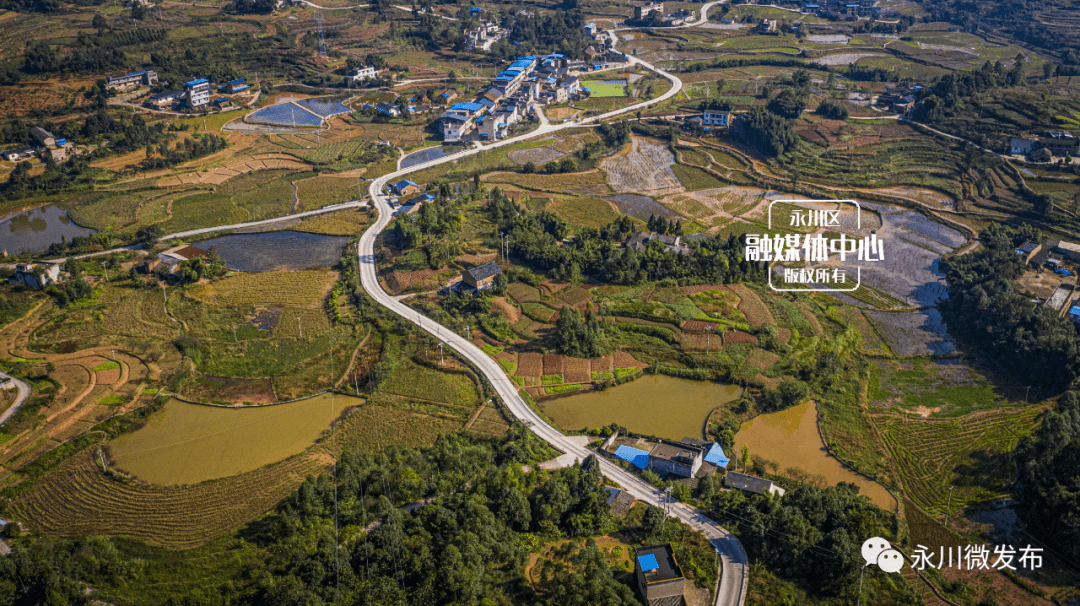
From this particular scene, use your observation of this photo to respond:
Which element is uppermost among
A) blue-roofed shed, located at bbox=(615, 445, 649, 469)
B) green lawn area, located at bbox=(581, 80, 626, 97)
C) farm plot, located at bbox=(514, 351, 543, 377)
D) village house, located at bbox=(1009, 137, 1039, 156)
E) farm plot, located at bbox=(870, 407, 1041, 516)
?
green lawn area, located at bbox=(581, 80, 626, 97)

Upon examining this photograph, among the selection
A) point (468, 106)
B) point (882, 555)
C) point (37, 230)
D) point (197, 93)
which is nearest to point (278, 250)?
point (37, 230)

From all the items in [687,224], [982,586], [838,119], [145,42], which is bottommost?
[982,586]

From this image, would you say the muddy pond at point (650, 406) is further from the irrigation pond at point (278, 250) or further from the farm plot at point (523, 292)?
the irrigation pond at point (278, 250)

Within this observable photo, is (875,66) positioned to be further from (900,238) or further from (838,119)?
(900,238)

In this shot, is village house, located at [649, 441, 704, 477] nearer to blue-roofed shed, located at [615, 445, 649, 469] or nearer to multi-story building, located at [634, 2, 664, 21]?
blue-roofed shed, located at [615, 445, 649, 469]

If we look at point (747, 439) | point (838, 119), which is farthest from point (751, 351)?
point (838, 119)

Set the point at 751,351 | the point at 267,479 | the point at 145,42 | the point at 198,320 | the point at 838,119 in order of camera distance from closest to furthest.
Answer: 1. the point at 267,479
2. the point at 751,351
3. the point at 198,320
4. the point at 838,119
5. the point at 145,42

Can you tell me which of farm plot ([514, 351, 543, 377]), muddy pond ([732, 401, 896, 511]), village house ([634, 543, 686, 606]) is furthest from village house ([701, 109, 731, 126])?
village house ([634, 543, 686, 606])
